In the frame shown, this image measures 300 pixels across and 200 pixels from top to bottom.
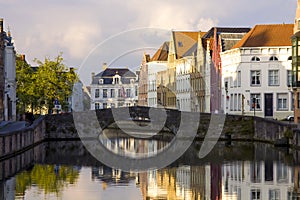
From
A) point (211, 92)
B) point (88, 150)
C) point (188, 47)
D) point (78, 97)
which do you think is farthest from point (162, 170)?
point (78, 97)

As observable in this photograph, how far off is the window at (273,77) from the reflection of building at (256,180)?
92.8 ft

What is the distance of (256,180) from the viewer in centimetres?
2772

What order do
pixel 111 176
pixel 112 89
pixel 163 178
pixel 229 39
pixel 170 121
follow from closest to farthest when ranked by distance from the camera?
pixel 163 178
pixel 111 176
pixel 170 121
pixel 229 39
pixel 112 89

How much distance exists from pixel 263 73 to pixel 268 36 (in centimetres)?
344

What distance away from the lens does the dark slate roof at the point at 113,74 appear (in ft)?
382

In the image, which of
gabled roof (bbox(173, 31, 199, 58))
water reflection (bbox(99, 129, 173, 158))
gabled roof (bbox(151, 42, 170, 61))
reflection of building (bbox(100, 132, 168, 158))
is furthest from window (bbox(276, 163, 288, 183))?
gabled roof (bbox(151, 42, 170, 61))

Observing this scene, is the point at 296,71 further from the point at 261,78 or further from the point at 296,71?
the point at 261,78

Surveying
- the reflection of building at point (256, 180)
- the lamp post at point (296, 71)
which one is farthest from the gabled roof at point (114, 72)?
the reflection of building at point (256, 180)

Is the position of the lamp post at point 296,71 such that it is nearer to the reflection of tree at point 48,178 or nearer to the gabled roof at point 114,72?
the reflection of tree at point 48,178

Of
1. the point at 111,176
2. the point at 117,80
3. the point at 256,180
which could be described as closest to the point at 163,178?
the point at 111,176

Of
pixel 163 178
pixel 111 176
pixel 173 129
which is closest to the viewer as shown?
pixel 163 178

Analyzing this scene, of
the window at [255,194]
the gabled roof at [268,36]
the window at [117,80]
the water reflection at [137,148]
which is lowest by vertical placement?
the window at [255,194]

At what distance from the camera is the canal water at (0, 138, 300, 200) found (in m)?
23.8

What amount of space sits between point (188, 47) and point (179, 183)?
6440 cm
